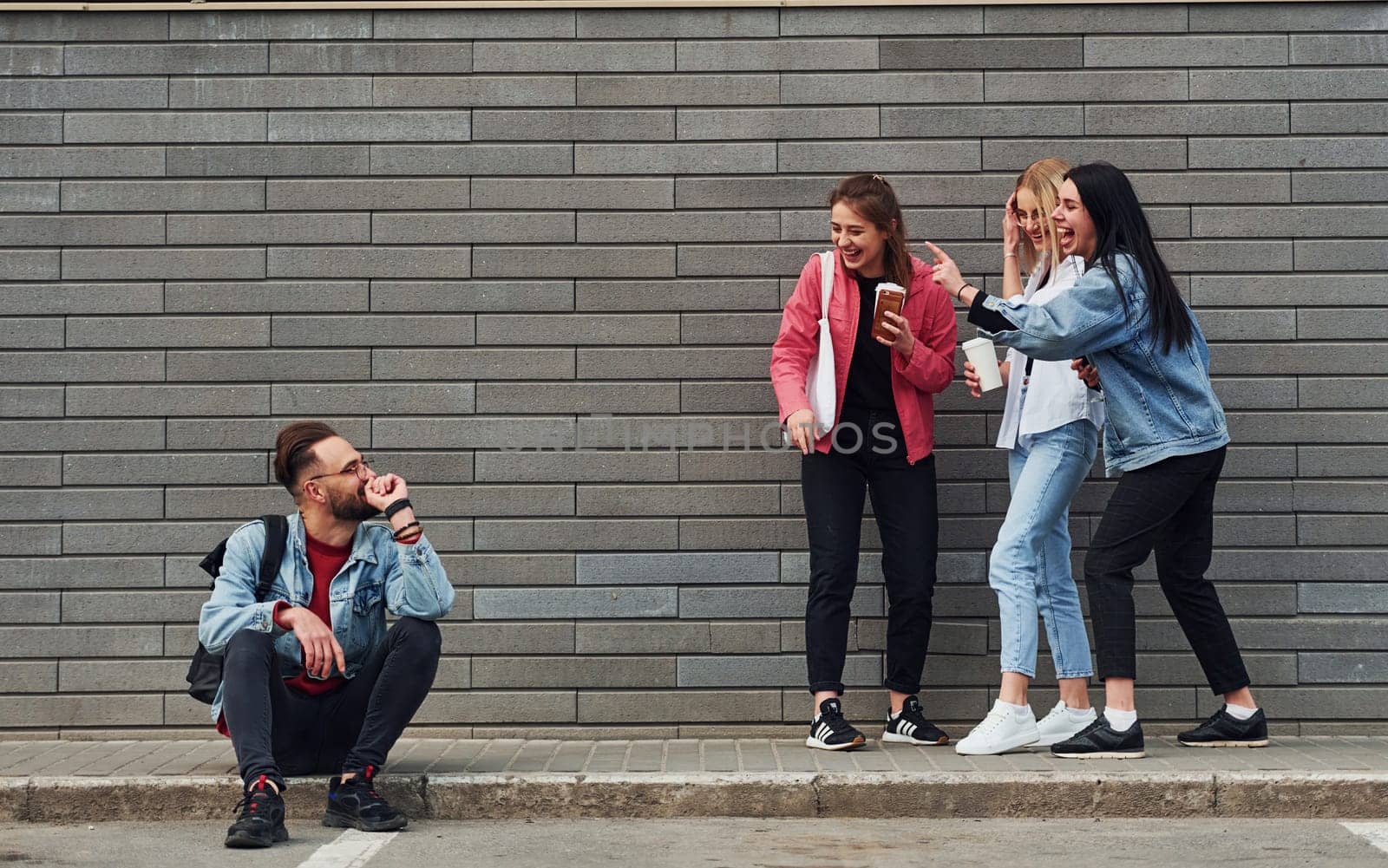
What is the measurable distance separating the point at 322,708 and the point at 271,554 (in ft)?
1.77

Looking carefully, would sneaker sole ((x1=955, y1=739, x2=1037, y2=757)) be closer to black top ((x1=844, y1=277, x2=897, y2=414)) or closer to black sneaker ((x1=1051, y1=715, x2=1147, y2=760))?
black sneaker ((x1=1051, y1=715, x2=1147, y2=760))

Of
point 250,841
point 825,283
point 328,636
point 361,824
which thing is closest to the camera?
point 250,841

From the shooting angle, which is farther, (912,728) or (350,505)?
(912,728)

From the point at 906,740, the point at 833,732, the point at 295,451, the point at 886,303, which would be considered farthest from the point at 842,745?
the point at 295,451

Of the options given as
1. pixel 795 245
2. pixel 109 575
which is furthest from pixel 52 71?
pixel 795 245

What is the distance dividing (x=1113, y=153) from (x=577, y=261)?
225 centimetres

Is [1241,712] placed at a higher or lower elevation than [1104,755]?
higher

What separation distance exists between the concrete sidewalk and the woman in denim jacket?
13.5 inches

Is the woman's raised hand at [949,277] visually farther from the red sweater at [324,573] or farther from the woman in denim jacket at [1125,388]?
the red sweater at [324,573]

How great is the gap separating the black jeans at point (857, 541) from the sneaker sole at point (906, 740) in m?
Answer: 0.18

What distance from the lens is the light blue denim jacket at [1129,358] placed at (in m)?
5.14

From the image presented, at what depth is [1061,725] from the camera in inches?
222

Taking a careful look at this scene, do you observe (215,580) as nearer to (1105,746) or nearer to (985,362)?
(985,362)

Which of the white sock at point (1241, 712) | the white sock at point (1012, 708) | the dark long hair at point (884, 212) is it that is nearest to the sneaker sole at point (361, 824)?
the white sock at point (1012, 708)
